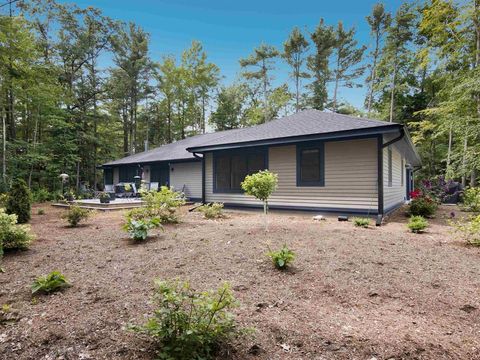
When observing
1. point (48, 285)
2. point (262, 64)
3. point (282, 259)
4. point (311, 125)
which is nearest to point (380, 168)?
point (311, 125)

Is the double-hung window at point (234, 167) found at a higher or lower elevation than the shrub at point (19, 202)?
higher

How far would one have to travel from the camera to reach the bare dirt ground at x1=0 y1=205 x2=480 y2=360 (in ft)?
6.18

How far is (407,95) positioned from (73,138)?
23763mm

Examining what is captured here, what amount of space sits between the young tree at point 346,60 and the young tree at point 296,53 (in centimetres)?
247

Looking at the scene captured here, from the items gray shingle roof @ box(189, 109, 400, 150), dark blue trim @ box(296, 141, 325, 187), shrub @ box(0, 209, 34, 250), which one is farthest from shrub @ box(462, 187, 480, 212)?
shrub @ box(0, 209, 34, 250)

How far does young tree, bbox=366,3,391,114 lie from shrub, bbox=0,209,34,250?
22074 mm

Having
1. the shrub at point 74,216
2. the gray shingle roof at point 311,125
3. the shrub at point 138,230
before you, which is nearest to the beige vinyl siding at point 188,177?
the gray shingle roof at point 311,125

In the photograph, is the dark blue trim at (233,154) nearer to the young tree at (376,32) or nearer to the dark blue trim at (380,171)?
the dark blue trim at (380,171)

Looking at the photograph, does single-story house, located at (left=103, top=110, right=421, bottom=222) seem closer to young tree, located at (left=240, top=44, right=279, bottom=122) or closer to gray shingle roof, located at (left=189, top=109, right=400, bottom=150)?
gray shingle roof, located at (left=189, top=109, right=400, bottom=150)

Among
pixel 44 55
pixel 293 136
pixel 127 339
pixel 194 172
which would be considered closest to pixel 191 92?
pixel 44 55

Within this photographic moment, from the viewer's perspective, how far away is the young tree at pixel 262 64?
75.8 feet

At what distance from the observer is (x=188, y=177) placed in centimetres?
1329

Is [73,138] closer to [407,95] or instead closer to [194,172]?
[194,172]

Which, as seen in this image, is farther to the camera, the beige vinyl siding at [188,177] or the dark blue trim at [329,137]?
the beige vinyl siding at [188,177]
